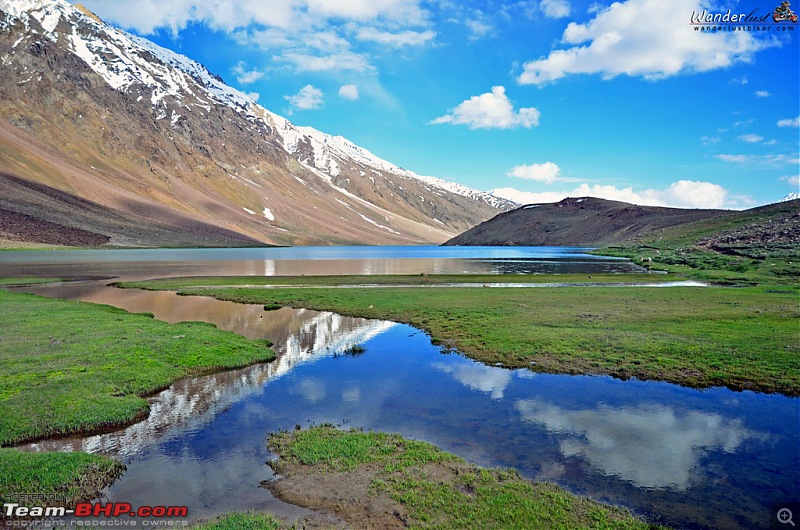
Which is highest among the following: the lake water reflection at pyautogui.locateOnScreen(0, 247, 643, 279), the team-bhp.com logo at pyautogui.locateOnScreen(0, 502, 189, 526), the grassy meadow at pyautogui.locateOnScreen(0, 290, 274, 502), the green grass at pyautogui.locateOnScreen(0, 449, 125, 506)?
the lake water reflection at pyautogui.locateOnScreen(0, 247, 643, 279)

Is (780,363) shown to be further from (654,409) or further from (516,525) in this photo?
(516,525)

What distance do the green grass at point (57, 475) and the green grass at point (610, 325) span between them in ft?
53.7

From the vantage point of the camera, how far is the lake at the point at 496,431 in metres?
11.3

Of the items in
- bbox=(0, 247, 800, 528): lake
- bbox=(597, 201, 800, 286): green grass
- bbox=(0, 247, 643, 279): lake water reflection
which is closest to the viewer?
bbox=(0, 247, 800, 528): lake

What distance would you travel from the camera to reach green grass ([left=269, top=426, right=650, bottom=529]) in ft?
33.3

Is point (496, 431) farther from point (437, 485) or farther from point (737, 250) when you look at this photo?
point (737, 250)

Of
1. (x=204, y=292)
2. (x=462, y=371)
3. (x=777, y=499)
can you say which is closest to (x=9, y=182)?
(x=204, y=292)

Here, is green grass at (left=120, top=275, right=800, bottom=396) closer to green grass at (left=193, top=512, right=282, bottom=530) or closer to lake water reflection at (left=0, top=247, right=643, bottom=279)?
green grass at (left=193, top=512, right=282, bottom=530)

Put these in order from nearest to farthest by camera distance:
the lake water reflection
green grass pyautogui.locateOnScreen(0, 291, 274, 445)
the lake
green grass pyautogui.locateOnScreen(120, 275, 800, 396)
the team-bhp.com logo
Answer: the team-bhp.com logo < the lake < green grass pyautogui.locateOnScreen(0, 291, 274, 445) < green grass pyautogui.locateOnScreen(120, 275, 800, 396) < the lake water reflection

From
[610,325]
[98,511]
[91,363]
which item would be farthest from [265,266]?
[98,511]

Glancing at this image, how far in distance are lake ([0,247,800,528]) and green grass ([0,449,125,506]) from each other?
54 cm

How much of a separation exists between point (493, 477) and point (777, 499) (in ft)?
21.2

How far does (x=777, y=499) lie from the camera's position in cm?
1121

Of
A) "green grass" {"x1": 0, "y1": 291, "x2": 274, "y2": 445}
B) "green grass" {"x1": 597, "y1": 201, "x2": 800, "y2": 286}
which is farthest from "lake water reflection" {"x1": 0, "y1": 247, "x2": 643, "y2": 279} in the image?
"green grass" {"x1": 0, "y1": 291, "x2": 274, "y2": 445}
